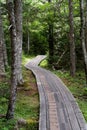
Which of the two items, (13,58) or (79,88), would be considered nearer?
(13,58)

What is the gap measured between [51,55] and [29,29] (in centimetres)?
1379

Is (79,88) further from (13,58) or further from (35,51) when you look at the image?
(35,51)

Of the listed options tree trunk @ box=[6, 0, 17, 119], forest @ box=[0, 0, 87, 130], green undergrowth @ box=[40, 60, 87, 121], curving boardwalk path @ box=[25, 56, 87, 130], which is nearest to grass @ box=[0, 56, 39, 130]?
forest @ box=[0, 0, 87, 130]

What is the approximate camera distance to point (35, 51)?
154 ft

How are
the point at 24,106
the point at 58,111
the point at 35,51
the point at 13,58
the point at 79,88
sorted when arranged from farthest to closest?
the point at 35,51
the point at 79,88
the point at 24,106
the point at 58,111
the point at 13,58

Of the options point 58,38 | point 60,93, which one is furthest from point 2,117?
point 58,38

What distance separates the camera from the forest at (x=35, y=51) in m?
10.0

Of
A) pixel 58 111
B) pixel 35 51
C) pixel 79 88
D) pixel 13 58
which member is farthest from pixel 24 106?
pixel 35 51

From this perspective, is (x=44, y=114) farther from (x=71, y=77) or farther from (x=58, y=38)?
(x=58, y=38)

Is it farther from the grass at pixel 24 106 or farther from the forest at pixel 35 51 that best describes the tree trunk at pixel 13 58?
the grass at pixel 24 106

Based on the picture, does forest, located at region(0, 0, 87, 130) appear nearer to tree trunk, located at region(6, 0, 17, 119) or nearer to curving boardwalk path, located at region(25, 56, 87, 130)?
tree trunk, located at region(6, 0, 17, 119)

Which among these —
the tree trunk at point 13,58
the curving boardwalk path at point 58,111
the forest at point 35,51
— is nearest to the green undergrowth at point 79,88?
the forest at point 35,51

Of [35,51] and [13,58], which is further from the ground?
[13,58]

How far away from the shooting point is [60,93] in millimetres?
15008
